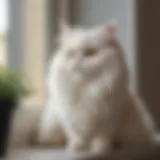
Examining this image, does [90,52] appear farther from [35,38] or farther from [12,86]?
[35,38]

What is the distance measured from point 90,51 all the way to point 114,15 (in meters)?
0.40

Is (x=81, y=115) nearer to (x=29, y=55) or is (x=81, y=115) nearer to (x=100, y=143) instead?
(x=100, y=143)

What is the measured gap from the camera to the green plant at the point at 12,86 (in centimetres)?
110

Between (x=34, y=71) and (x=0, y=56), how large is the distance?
0.41 ft

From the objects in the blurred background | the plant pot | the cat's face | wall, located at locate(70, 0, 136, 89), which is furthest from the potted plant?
wall, located at locate(70, 0, 136, 89)

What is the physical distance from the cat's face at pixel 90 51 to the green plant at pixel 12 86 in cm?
12

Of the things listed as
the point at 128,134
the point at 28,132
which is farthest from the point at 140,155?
the point at 28,132

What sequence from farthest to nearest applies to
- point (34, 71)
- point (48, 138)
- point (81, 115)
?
point (34, 71)
point (48, 138)
point (81, 115)

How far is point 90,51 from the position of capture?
1.16 meters

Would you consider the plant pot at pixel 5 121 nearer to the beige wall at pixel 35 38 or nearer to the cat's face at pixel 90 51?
the cat's face at pixel 90 51

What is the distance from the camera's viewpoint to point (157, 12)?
153cm

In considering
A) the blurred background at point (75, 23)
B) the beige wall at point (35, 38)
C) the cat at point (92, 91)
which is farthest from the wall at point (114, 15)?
the cat at point (92, 91)

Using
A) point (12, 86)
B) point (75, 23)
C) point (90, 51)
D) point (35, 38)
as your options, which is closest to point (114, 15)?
point (75, 23)

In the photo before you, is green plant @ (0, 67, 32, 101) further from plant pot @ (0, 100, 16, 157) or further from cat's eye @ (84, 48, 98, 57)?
cat's eye @ (84, 48, 98, 57)
